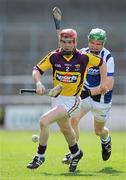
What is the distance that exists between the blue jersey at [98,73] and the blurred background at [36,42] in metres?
12.7

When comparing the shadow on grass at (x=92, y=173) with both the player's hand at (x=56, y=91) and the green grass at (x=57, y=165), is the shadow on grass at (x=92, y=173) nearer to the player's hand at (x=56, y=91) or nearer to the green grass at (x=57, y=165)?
the green grass at (x=57, y=165)

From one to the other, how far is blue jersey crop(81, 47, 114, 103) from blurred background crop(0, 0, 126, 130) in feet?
41.7

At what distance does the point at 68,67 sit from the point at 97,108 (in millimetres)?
1874

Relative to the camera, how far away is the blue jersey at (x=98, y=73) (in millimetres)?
11164

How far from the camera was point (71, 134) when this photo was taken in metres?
10.1

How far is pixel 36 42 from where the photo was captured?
3017cm

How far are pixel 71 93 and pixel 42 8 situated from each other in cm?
2363

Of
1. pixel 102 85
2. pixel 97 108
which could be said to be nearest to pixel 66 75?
pixel 102 85

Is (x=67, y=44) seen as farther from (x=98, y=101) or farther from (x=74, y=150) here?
(x=98, y=101)

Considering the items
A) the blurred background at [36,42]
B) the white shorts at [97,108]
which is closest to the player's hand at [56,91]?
the white shorts at [97,108]

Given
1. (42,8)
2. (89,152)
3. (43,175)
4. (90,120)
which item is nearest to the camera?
(43,175)

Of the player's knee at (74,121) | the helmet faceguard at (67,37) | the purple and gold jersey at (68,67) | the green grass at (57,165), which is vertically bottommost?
the green grass at (57,165)

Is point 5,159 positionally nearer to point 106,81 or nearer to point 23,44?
point 106,81

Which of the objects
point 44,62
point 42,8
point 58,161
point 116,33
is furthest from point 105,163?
point 42,8
